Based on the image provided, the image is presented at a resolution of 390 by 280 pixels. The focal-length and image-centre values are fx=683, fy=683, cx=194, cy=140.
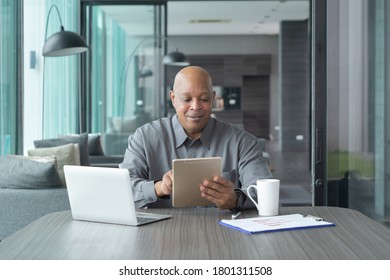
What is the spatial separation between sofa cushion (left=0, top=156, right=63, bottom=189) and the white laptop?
7.07 ft

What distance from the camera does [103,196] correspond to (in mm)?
2322

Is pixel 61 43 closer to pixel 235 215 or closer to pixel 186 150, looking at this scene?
pixel 186 150

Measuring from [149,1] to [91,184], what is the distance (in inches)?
287

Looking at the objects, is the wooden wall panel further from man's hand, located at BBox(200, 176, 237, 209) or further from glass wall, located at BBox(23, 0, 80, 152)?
man's hand, located at BBox(200, 176, 237, 209)

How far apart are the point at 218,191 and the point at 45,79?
5.72 meters

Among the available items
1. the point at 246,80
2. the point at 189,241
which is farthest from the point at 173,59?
the point at 246,80

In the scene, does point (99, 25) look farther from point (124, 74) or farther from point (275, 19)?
point (275, 19)

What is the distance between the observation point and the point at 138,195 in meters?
2.78

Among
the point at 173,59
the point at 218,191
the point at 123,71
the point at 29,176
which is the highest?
the point at 173,59

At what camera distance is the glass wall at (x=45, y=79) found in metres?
7.38

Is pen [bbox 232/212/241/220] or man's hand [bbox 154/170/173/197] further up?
man's hand [bbox 154/170/173/197]

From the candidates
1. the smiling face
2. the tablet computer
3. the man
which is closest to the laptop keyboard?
the tablet computer

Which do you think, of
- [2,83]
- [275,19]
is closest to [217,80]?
[275,19]

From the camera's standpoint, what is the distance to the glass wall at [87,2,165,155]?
968 centimetres
